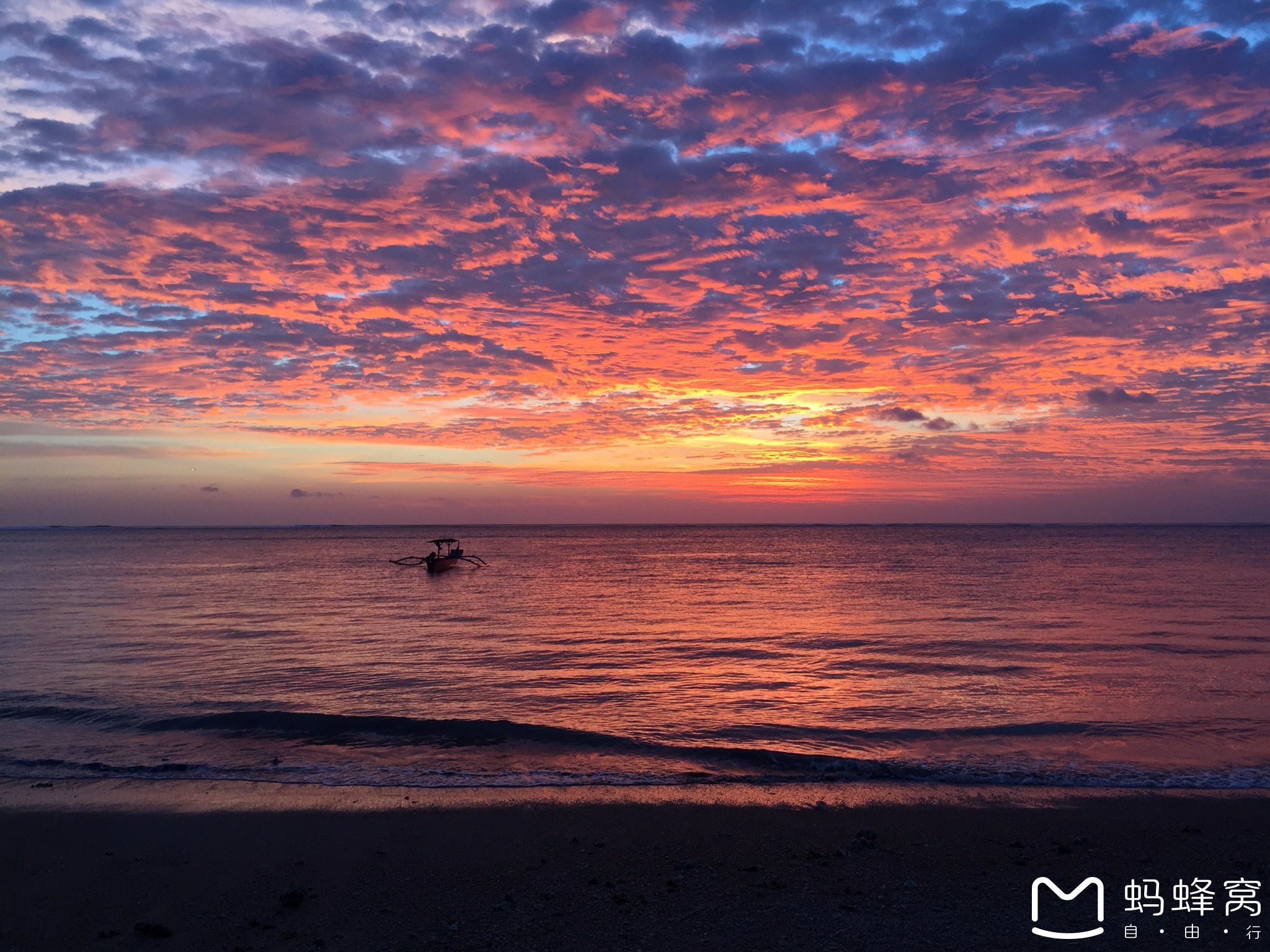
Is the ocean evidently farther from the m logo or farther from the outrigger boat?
the outrigger boat

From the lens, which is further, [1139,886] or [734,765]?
[734,765]

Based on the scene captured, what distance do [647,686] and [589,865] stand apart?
10.2 meters

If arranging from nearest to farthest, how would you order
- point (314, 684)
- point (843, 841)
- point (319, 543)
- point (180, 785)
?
point (843, 841) < point (180, 785) < point (314, 684) < point (319, 543)

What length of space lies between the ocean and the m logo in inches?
131

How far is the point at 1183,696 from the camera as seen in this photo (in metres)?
16.6

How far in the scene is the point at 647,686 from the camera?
A: 731 inches

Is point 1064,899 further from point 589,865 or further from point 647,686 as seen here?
point 647,686

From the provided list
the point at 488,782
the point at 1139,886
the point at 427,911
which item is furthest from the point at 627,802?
the point at 1139,886

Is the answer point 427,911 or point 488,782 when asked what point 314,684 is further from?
point 427,911

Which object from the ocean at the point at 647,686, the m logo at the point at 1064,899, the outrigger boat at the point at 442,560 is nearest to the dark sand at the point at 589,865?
the m logo at the point at 1064,899

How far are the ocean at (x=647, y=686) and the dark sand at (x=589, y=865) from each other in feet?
4.04

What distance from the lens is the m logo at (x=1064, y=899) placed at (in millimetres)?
7035

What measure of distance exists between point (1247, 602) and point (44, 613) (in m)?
53.8

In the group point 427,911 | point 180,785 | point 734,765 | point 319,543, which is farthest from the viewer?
point 319,543
